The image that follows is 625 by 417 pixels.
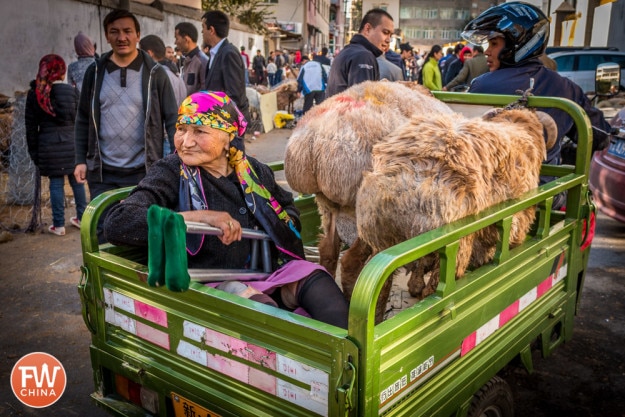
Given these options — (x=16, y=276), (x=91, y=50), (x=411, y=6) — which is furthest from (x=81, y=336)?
(x=411, y=6)

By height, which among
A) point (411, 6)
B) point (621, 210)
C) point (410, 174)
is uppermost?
point (411, 6)

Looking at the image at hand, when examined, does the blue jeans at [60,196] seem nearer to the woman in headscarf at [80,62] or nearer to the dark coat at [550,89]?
the woman in headscarf at [80,62]

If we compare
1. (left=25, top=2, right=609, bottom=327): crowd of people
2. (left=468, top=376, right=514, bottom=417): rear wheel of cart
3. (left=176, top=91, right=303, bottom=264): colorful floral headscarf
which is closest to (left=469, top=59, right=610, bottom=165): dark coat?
(left=25, top=2, right=609, bottom=327): crowd of people

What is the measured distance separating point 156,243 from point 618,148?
5438mm

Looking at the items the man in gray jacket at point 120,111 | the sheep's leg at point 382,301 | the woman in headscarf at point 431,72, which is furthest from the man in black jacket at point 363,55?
the woman in headscarf at point 431,72

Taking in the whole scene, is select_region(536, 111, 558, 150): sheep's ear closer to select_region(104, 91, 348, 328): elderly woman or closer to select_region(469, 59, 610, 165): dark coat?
select_region(469, 59, 610, 165): dark coat

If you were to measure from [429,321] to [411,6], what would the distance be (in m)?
94.9

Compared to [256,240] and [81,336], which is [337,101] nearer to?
[256,240]

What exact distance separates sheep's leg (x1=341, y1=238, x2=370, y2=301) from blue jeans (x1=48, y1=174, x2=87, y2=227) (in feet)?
14.2

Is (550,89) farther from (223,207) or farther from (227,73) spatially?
(227,73)

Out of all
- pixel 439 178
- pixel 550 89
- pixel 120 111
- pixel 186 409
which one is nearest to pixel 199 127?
pixel 439 178

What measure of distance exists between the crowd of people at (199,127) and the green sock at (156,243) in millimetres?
23

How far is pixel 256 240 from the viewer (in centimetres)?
273

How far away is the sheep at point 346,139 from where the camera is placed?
A: 2.67 meters
